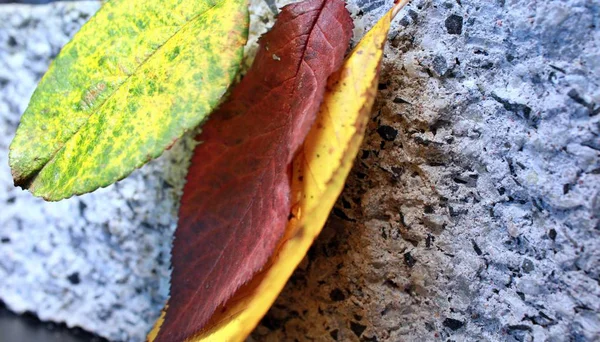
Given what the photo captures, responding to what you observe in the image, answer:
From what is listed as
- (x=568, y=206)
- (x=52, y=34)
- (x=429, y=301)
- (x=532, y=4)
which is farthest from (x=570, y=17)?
(x=52, y=34)

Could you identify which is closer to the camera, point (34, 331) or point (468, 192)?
A: point (468, 192)

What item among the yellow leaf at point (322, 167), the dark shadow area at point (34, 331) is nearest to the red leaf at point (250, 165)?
the yellow leaf at point (322, 167)

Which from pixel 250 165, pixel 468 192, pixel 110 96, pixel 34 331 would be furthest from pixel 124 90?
pixel 34 331

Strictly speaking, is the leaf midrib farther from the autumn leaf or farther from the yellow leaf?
the yellow leaf

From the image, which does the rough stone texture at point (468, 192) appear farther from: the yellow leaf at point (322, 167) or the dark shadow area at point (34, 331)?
the dark shadow area at point (34, 331)

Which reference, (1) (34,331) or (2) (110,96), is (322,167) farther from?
(1) (34,331)

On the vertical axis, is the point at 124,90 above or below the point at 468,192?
above

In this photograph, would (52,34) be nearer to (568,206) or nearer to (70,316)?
(70,316)
